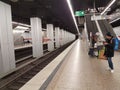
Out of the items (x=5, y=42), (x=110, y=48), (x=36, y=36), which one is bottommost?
(x=110, y=48)

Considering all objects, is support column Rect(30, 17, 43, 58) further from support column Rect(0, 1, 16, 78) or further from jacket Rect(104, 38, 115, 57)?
jacket Rect(104, 38, 115, 57)

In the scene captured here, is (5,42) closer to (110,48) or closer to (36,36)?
(110,48)

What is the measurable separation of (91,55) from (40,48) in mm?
5013

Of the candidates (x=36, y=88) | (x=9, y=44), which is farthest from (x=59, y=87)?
(x=9, y=44)

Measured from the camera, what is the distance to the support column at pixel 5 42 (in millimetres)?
5344

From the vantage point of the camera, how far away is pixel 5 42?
18.3 feet

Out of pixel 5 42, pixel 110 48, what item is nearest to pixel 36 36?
pixel 5 42

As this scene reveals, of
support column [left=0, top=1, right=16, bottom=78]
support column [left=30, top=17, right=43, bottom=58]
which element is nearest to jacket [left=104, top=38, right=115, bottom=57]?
support column [left=0, top=1, right=16, bottom=78]

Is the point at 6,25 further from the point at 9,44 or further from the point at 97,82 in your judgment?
the point at 97,82

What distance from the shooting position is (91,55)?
7961 mm

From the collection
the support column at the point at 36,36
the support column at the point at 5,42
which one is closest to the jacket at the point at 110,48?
the support column at the point at 5,42

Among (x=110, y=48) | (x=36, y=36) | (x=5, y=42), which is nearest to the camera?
(x=110, y=48)

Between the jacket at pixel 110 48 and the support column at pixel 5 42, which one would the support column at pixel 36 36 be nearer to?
the support column at pixel 5 42

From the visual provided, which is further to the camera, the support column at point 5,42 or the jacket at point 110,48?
the support column at point 5,42
